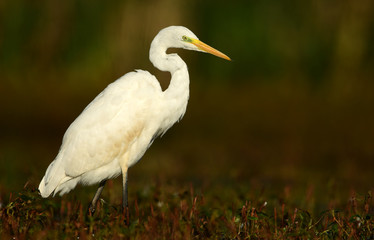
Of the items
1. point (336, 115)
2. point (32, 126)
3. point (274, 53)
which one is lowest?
point (32, 126)

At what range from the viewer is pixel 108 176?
13.9 feet

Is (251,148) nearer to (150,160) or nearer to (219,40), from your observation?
(150,160)

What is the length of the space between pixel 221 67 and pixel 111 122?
4972 millimetres

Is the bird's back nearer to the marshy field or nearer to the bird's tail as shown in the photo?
the bird's tail

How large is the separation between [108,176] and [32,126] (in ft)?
13.5

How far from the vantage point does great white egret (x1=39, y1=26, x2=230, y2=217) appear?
404 cm

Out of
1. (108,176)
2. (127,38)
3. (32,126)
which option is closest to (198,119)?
(127,38)

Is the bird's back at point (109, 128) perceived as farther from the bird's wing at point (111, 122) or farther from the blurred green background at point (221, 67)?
the blurred green background at point (221, 67)

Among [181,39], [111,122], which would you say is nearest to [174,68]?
[181,39]

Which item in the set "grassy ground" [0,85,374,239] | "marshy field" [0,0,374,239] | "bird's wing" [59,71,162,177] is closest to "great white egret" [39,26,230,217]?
"bird's wing" [59,71,162,177]

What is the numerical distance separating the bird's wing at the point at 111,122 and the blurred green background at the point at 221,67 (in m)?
3.55

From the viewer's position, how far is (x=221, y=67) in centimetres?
891

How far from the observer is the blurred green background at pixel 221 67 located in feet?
27.0

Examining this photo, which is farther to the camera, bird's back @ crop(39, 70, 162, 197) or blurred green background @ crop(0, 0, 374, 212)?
blurred green background @ crop(0, 0, 374, 212)
